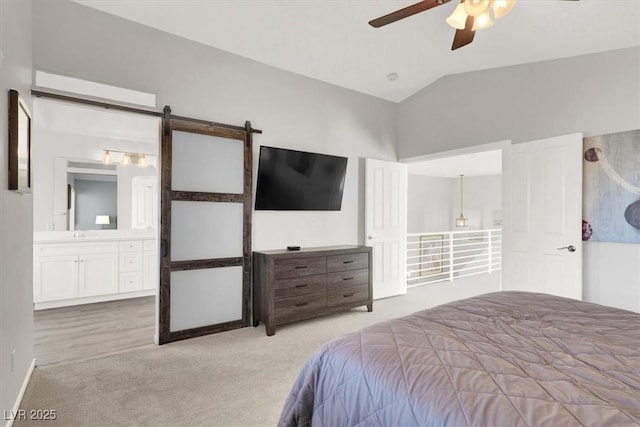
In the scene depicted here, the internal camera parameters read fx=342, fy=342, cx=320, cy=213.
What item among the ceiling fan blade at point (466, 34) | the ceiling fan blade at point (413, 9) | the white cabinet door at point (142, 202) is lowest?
the white cabinet door at point (142, 202)

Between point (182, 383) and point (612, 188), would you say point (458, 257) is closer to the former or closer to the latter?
point (612, 188)

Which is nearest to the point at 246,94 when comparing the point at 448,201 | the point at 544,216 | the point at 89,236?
the point at 89,236

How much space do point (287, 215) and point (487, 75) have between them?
298cm

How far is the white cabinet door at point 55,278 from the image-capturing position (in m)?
4.32

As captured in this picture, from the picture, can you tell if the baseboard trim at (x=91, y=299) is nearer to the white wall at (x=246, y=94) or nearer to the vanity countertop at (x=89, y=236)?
the vanity countertop at (x=89, y=236)

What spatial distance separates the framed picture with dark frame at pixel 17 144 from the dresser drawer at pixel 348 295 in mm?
2989

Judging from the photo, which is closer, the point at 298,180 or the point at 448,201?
the point at 298,180

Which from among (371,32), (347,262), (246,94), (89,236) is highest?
(371,32)

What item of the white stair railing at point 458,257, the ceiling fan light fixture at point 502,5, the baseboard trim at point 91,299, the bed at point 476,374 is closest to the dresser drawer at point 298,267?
the baseboard trim at point 91,299

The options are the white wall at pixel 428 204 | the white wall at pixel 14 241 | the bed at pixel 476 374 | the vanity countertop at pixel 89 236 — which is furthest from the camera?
the white wall at pixel 428 204

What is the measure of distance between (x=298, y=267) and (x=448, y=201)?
760cm

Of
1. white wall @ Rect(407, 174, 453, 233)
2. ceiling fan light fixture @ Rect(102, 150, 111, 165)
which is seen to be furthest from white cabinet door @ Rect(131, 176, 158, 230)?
white wall @ Rect(407, 174, 453, 233)

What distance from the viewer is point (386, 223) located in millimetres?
5094

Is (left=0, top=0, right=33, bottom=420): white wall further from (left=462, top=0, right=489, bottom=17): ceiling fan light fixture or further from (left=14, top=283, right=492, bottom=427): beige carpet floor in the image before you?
(left=462, top=0, right=489, bottom=17): ceiling fan light fixture
